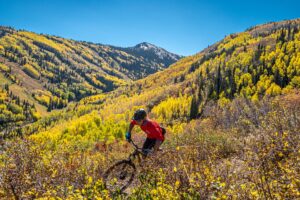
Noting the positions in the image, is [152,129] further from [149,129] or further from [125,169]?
[125,169]

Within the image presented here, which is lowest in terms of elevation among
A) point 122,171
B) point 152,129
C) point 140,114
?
point 122,171

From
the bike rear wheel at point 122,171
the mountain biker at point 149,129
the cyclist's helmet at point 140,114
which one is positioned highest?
the cyclist's helmet at point 140,114

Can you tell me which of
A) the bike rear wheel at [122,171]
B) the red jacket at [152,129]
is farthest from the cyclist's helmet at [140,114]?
the bike rear wheel at [122,171]

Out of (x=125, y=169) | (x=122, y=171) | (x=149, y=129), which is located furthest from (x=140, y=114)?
(x=122, y=171)

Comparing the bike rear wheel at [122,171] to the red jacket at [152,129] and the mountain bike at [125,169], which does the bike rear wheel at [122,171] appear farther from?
the red jacket at [152,129]

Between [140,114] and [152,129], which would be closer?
[140,114]

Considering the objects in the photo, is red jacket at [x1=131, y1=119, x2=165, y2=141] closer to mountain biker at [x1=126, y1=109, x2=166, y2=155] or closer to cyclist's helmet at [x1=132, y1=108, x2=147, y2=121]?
mountain biker at [x1=126, y1=109, x2=166, y2=155]

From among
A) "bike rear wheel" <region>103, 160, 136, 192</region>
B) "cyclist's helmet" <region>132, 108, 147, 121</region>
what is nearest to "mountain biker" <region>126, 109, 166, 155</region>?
"cyclist's helmet" <region>132, 108, 147, 121</region>

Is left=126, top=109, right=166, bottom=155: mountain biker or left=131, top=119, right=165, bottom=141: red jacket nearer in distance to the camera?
left=126, top=109, right=166, bottom=155: mountain biker

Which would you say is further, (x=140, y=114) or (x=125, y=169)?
(x=125, y=169)

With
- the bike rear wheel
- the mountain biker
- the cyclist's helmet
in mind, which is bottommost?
the bike rear wheel

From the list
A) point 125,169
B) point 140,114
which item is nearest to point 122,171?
point 125,169

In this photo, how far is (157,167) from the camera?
23.7 ft

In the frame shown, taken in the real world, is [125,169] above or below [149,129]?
below
